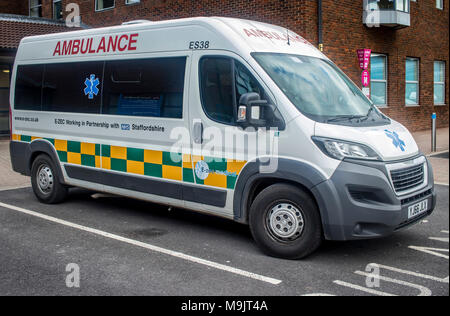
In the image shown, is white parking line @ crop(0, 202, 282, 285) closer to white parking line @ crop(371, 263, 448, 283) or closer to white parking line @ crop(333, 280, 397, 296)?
white parking line @ crop(333, 280, 397, 296)

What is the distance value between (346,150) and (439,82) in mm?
18801

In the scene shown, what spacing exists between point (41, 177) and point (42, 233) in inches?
76.8

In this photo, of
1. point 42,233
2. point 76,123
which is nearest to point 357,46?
point 76,123

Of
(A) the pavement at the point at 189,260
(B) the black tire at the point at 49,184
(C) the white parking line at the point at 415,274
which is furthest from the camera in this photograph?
(B) the black tire at the point at 49,184

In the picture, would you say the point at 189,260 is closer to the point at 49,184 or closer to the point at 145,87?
the point at 145,87

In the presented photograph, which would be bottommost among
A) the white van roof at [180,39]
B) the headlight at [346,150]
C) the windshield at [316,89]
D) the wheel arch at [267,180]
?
the wheel arch at [267,180]

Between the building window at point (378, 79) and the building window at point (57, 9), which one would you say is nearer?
the building window at point (378, 79)

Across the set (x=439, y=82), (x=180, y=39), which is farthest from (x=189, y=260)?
(x=439, y=82)

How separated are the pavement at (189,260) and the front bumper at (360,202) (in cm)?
38

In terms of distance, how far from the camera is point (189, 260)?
202 inches

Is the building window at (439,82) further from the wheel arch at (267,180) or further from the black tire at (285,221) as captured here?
the black tire at (285,221)

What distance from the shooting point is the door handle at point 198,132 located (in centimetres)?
573

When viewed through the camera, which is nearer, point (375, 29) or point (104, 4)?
point (375, 29)

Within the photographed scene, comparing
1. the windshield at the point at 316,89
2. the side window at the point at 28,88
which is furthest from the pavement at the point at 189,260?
the side window at the point at 28,88
